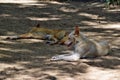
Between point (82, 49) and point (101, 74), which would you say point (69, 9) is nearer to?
point (82, 49)

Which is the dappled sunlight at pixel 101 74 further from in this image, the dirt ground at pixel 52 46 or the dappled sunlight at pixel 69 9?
the dappled sunlight at pixel 69 9

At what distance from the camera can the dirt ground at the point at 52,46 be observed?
18.9 feet

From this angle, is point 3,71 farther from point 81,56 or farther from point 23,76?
point 81,56

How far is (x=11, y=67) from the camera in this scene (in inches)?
235

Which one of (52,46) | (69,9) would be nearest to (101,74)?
(52,46)

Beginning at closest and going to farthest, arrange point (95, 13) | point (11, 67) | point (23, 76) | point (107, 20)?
point (23, 76) → point (11, 67) → point (107, 20) → point (95, 13)

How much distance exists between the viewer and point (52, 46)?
24.4 feet

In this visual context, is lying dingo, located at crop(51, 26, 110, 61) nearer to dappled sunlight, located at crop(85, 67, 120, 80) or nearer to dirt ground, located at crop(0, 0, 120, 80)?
dirt ground, located at crop(0, 0, 120, 80)

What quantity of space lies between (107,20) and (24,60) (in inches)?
182

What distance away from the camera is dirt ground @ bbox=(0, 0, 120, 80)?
5.76 meters

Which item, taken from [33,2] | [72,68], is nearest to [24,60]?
[72,68]

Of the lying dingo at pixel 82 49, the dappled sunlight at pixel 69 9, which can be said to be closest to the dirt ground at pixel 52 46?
the dappled sunlight at pixel 69 9

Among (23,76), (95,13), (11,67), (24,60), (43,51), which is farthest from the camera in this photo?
(95,13)

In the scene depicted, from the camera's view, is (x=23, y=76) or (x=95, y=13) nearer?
(x=23, y=76)
